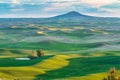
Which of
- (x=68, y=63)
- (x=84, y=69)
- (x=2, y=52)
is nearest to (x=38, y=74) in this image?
(x=84, y=69)

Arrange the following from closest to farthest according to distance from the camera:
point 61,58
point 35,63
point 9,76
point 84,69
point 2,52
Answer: point 9,76
point 84,69
point 35,63
point 61,58
point 2,52

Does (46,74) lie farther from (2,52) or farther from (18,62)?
(2,52)

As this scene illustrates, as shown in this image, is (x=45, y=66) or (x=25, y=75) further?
(x=45, y=66)

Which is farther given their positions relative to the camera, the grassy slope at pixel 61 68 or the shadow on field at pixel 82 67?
the shadow on field at pixel 82 67

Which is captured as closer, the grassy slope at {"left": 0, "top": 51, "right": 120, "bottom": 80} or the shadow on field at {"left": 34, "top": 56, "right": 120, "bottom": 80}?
the grassy slope at {"left": 0, "top": 51, "right": 120, "bottom": 80}

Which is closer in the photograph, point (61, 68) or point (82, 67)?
point (61, 68)

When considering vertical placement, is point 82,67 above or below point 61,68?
below

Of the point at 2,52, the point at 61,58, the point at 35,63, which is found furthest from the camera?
the point at 2,52

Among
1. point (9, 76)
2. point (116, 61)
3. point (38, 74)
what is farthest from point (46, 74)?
point (116, 61)
